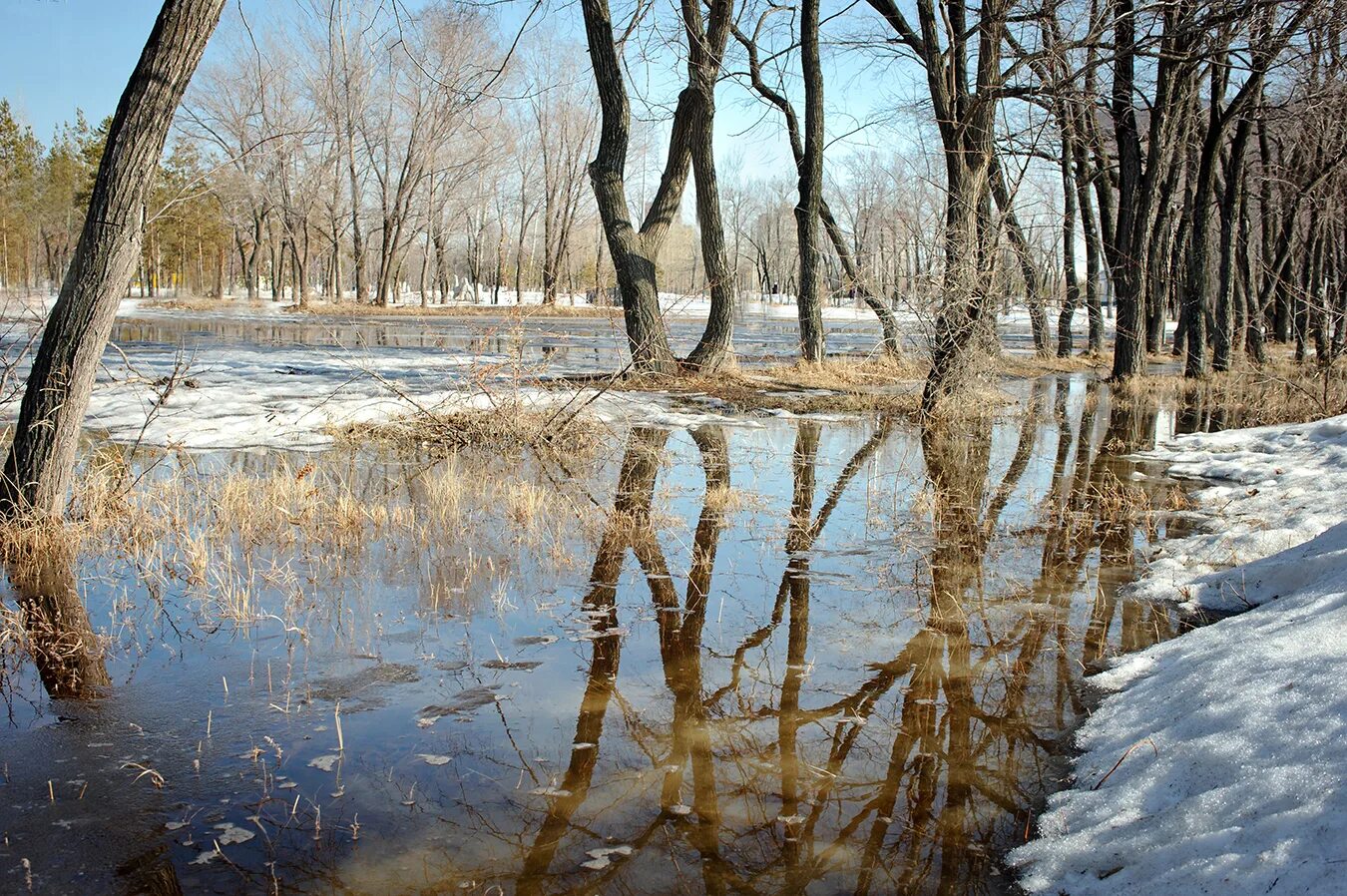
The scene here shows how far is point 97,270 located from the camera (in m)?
6.02

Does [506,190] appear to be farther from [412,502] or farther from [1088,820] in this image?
[1088,820]

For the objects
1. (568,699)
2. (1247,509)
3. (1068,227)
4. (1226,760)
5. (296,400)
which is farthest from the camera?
(1068,227)

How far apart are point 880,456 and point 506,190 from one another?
54.5 metres

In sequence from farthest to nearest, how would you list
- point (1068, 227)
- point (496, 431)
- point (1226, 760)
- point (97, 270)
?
point (1068, 227) < point (496, 431) < point (97, 270) < point (1226, 760)

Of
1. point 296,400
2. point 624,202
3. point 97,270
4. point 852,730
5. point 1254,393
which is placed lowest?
point 852,730

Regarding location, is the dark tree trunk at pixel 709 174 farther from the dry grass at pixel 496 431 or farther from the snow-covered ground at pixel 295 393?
the dry grass at pixel 496 431

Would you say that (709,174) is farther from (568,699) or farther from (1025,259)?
(568,699)

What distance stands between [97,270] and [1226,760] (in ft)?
20.8

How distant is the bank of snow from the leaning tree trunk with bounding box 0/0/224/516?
19.0 feet

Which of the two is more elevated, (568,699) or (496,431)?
(496,431)

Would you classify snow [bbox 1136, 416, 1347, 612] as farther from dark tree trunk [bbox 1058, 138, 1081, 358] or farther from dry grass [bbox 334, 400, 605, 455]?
dark tree trunk [bbox 1058, 138, 1081, 358]

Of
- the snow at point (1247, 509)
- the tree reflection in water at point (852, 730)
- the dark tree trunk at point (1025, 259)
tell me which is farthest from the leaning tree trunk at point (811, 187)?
the tree reflection in water at point (852, 730)

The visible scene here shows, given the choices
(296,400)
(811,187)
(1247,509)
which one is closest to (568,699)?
(1247,509)

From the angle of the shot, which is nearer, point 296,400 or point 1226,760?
point 1226,760
